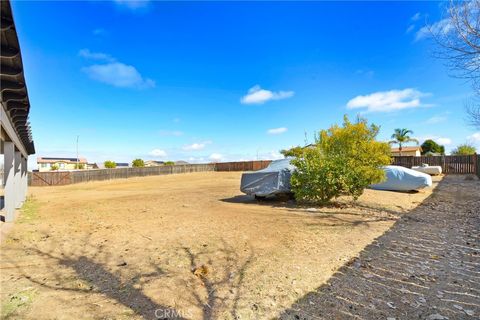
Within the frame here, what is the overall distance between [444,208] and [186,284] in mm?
7990

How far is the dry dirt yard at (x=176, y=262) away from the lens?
8.52ft

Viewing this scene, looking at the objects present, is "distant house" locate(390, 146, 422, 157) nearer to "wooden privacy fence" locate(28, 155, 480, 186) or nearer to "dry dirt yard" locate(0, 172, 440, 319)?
"wooden privacy fence" locate(28, 155, 480, 186)

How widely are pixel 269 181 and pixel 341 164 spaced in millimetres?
2304

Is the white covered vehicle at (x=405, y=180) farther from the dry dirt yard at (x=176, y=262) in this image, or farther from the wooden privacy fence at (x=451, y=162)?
the wooden privacy fence at (x=451, y=162)

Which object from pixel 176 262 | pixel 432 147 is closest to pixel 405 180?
pixel 176 262

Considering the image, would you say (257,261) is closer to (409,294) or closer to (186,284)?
(186,284)

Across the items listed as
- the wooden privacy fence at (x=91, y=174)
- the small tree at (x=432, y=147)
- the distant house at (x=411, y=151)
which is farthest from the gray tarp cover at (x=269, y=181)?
the small tree at (x=432, y=147)

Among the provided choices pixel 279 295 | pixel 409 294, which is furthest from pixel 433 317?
pixel 279 295

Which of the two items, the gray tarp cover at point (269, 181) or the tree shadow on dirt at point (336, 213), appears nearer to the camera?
the tree shadow on dirt at point (336, 213)

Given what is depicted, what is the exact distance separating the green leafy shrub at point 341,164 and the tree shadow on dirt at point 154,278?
4.37 metres

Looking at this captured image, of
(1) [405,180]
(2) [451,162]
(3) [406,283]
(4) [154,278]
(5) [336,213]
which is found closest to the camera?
(3) [406,283]

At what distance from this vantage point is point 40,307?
2598 millimetres

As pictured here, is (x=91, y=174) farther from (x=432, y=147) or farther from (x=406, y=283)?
(x=432, y=147)

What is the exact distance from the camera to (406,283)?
297 centimetres
